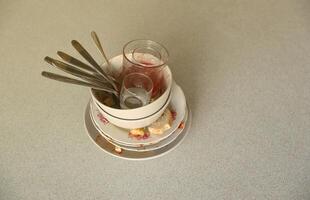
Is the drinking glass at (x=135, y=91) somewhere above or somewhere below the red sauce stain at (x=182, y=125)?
above

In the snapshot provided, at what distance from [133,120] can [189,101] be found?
0.18 m

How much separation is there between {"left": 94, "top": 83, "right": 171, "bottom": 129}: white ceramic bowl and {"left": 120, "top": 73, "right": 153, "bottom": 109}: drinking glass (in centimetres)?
3

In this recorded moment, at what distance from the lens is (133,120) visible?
1.51 ft

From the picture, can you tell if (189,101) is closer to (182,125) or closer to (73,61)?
(182,125)

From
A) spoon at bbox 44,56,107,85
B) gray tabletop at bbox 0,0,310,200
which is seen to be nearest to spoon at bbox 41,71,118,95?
spoon at bbox 44,56,107,85

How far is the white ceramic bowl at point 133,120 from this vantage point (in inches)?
18.2

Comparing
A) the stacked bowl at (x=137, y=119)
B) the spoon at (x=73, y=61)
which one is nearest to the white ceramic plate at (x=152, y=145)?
the stacked bowl at (x=137, y=119)

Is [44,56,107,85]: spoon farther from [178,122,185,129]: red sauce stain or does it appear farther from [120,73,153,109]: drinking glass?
[178,122,185,129]: red sauce stain

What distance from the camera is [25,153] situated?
517 millimetres

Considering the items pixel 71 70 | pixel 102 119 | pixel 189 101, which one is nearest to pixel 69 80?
pixel 71 70

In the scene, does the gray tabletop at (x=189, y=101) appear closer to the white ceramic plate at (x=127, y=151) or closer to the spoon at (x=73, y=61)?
the white ceramic plate at (x=127, y=151)

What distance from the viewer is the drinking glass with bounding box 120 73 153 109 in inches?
19.2

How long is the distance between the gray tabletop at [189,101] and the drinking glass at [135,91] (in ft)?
0.36

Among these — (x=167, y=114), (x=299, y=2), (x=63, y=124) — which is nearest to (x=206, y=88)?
(x=167, y=114)
